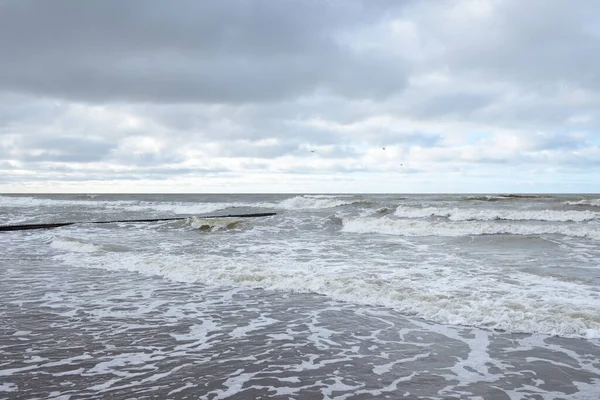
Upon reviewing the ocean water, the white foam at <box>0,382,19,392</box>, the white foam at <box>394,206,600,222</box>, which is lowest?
the ocean water

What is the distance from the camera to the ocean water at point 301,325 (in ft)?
16.2

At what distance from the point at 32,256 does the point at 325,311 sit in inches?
458

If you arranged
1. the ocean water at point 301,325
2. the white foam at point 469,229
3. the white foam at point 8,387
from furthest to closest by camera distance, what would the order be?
the white foam at point 469,229 → the ocean water at point 301,325 → the white foam at point 8,387

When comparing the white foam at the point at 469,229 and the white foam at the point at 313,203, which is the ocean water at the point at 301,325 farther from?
the white foam at the point at 313,203

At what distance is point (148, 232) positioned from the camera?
2441cm

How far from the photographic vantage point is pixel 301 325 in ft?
24.0

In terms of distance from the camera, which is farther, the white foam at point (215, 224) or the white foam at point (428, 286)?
the white foam at point (215, 224)

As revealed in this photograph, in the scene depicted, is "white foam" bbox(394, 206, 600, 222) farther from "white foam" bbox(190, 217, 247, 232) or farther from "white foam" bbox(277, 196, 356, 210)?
"white foam" bbox(277, 196, 356, 210)

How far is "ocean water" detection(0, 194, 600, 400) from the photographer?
495cm

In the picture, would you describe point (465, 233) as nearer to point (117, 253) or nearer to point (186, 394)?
point (117, 253)

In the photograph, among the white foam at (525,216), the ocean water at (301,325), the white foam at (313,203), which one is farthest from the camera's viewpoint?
the white foam at (313,203)

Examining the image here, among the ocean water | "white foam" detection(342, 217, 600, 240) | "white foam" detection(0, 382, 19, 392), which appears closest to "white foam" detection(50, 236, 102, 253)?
the ocean water

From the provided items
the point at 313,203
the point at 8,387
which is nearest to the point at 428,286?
the point at 8,387

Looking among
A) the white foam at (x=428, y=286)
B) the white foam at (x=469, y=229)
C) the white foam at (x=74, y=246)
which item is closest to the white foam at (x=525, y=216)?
the white foam at (x=469, y=229)
